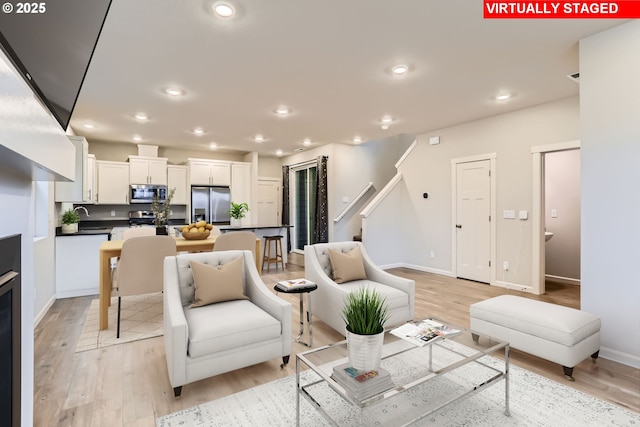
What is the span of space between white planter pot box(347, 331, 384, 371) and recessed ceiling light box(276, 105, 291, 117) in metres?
3.63

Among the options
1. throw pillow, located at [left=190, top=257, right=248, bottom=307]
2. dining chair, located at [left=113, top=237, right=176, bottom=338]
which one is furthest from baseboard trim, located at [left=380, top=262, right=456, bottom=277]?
dining chair, located at [left=113, top=237, right=176, bottom=338]

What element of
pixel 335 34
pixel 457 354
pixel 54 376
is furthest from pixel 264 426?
pixel 335 34

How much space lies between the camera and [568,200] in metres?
5.32

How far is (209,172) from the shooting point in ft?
24.3

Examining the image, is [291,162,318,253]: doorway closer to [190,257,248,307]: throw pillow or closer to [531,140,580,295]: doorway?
[531,140,580,295]: doorway

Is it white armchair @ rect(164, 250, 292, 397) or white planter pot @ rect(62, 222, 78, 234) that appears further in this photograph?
white planter pot @ rect(62, 222, 78, 234)

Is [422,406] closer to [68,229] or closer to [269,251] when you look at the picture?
[269,251]

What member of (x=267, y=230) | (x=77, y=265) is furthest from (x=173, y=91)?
(x=267, y=230)

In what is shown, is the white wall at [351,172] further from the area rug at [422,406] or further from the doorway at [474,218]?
the area rug at [422,406]

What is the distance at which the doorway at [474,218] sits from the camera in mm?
5070

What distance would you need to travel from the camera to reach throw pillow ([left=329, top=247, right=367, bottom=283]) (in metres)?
3.32

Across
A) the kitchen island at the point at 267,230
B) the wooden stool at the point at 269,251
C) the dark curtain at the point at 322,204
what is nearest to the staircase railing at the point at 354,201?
the dark curtain at the point at 322,204

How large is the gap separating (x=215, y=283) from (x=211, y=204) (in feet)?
17.0

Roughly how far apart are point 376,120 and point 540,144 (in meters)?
2.36
